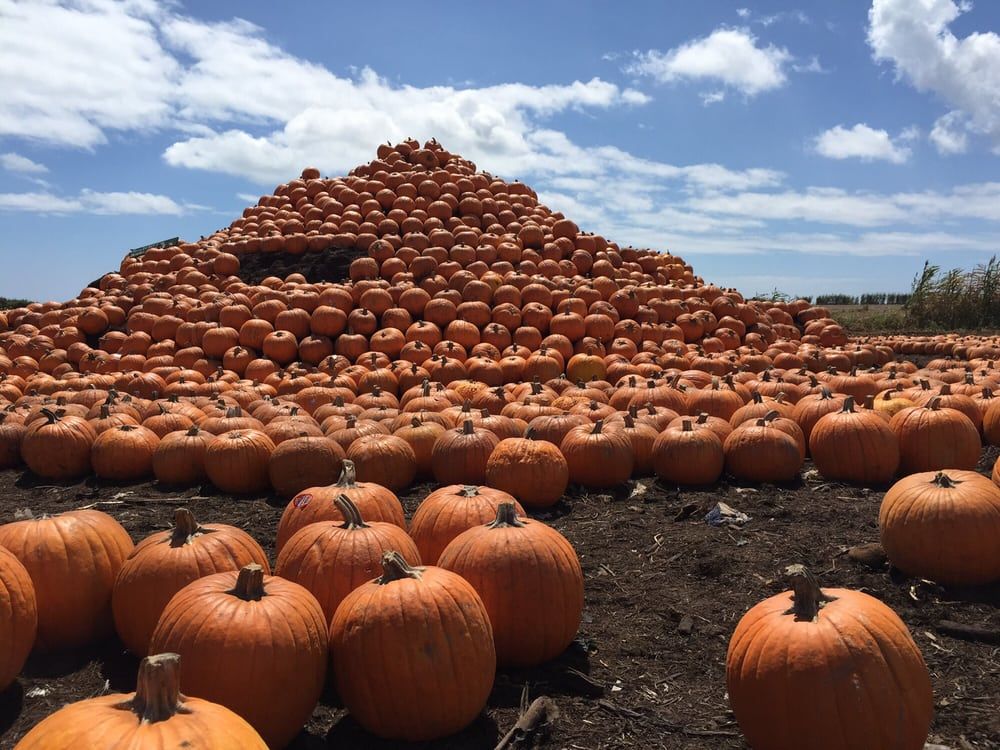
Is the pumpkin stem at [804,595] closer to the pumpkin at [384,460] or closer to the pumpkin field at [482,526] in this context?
the pumpkin field at [482,526]

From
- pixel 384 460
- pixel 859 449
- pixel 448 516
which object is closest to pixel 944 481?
pixel 859 449

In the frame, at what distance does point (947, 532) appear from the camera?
407 cm

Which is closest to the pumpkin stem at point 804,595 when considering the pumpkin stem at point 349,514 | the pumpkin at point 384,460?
the pumpkin stem at point 349,514

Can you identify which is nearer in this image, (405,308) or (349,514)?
(349,514)

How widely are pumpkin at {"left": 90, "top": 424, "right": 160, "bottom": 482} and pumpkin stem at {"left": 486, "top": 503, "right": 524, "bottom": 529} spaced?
4.84 m

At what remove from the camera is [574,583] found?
3.55m

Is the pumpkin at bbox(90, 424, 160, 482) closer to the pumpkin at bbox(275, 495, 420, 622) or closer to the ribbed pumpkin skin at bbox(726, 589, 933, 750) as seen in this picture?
the pumpkin at bbox(275, 495, 420, 622)

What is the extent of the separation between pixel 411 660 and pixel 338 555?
34.6 inches

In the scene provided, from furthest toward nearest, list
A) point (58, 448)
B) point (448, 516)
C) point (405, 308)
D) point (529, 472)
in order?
point (405, 308)
point (58, 448)
point (529, 472)
point (448, 516)

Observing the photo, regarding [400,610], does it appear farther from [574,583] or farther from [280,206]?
[280,206]

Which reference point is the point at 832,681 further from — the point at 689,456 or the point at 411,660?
the point at 689,456

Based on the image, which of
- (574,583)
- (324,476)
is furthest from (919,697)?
(324,476)

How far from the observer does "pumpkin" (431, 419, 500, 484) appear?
6.45 m

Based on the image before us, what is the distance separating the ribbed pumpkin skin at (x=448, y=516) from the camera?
415cm
